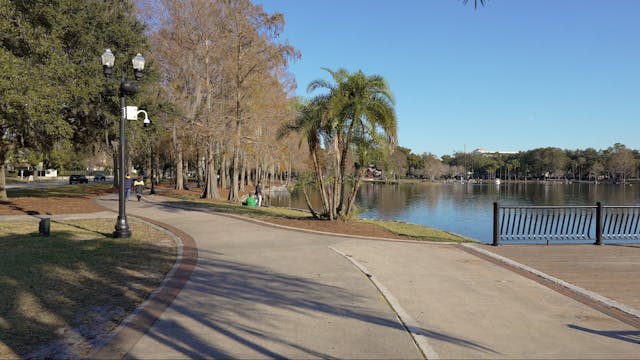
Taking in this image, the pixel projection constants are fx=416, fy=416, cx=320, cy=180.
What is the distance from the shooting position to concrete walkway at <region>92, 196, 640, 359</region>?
461 cm

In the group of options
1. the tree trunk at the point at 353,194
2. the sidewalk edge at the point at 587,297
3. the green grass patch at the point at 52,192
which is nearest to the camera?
the sidewalk edge at the point at 587,297

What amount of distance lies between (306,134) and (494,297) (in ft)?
33.7

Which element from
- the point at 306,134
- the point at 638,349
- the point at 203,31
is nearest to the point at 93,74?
the point at 203,31

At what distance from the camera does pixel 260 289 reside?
6.80 meters

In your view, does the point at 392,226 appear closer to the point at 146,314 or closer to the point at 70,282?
the point at 70,282

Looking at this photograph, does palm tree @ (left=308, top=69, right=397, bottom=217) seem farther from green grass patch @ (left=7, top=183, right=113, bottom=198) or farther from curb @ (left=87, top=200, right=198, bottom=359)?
green grass patch @ (left=7, top=183, right=113, bottom=198)

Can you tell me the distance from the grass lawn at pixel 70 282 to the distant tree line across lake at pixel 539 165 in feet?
447

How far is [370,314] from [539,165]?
183941mm

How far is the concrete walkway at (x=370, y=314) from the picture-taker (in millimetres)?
4609

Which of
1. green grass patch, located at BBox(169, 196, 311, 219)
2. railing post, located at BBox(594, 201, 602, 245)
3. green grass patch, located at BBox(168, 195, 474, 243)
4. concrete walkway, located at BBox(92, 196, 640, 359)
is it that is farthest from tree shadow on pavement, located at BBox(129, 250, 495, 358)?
green grass patch, located at BBox(169, 196, 311, 219)

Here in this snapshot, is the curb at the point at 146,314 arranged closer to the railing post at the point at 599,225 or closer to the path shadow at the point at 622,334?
the path shadow at the point at 622,334

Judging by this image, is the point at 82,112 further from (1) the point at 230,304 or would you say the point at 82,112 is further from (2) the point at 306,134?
(1) the point at 230,304

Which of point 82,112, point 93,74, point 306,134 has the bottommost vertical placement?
point 306,134

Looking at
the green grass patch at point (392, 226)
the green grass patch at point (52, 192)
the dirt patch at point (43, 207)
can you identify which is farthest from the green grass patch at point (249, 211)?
the green grass patch at point (52, 192)
